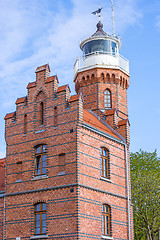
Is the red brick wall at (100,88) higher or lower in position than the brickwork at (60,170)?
higher

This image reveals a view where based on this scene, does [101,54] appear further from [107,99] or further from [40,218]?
[40,218]

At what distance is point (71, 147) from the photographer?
887 inches

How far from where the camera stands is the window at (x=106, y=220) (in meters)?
23.6

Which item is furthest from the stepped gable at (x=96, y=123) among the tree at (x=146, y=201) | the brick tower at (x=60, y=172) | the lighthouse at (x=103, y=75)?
the tree at (x=146, y=201)

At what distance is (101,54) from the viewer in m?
32.2

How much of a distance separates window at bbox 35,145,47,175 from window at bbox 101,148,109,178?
3795 millimetres

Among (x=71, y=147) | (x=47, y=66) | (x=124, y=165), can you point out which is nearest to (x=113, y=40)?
(x=47, y=66)

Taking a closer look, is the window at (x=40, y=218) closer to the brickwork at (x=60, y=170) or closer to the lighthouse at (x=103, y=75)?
the brickwork at (x=60, y=170)

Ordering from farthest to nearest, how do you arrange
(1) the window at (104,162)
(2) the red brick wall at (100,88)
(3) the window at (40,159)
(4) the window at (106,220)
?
(2) the red brick wall at (100,88) < (1) the window at (104,162) < (3) the window at (40,159) < (4) the window at (106,220)

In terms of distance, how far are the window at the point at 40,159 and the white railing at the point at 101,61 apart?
35.2 feet

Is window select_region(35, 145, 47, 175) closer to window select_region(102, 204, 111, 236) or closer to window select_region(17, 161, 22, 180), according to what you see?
window select_region(17, 161, 22, 180)

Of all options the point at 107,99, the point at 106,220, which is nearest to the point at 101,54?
the point at 107,99

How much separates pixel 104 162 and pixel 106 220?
370 cm

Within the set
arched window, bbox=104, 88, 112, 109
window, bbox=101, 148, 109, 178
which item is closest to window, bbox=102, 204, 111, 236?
A: window, bbox=101, 148, 109, 178
